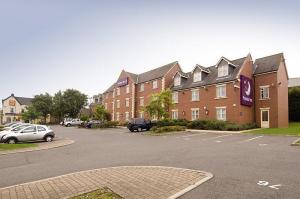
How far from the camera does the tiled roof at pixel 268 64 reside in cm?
3288

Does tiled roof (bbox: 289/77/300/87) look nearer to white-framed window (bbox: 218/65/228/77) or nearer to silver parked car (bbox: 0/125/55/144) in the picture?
white-framed window (bbox: 218/65/228/77)

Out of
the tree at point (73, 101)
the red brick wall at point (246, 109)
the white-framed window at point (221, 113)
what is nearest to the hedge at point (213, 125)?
the red brick wall at point (246, 109)

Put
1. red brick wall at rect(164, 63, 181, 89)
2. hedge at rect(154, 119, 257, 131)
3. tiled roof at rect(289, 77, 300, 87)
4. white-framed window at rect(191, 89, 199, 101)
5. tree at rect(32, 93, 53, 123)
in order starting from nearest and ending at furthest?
hedge at rect(154, 119, 257, 131), white-framed window at rect(191, 89, 199, 101), red brick wall at rect(164, 63, 181, 89), tiled roof at rect(289, 77, 300, 87), tree at rect(32, 93, 53, 123)

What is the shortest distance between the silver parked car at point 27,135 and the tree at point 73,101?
54.9 metres

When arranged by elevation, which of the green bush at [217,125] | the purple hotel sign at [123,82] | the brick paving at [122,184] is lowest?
the brick paving at [122,184]

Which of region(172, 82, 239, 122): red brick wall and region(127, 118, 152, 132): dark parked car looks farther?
region(127, 118, 152, 132): dark parked car

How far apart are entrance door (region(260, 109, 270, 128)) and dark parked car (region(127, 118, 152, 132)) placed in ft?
49.9

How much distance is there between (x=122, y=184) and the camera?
7438mm

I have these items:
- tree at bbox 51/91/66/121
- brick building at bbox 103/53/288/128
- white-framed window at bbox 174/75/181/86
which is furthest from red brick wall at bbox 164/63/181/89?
tree at bbox 51/91/66/121

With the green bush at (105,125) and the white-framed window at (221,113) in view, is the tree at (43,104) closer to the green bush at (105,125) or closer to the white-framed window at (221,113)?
the green bush at (105,125)

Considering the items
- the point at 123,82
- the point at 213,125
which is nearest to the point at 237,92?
the point at 213,125

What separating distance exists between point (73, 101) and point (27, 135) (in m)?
56.6

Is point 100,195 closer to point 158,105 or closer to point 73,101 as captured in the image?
point 158,105

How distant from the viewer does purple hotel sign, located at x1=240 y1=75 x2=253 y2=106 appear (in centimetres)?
3209
